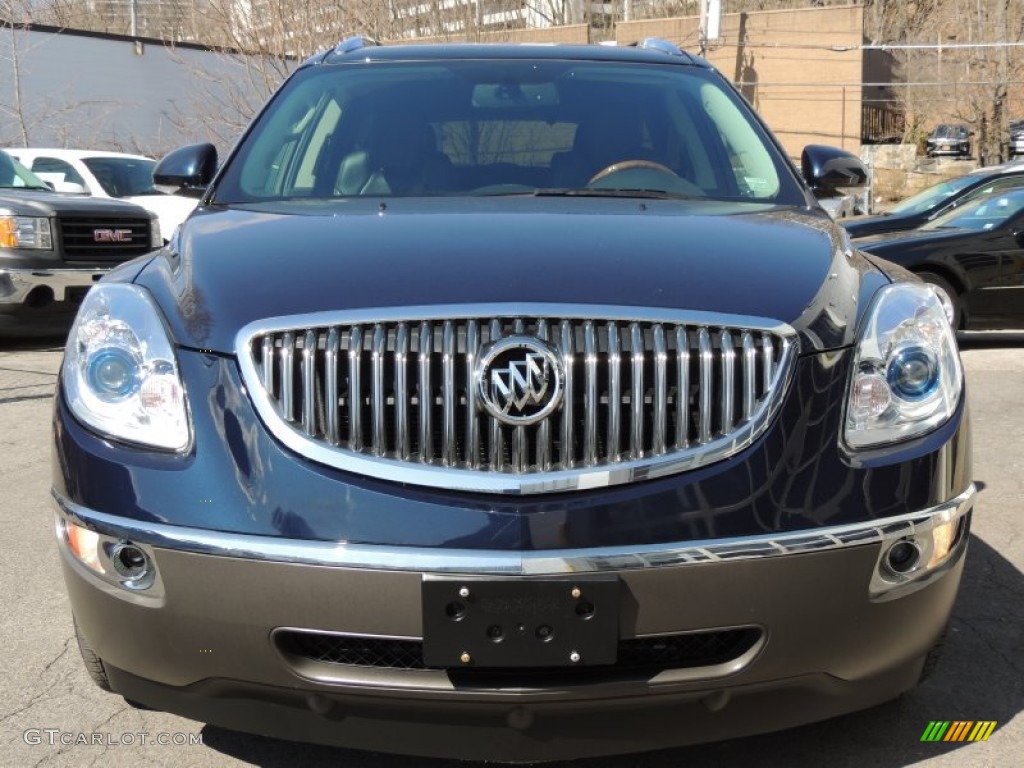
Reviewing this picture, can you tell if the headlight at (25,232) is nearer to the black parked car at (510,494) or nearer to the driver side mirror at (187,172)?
the driver side mirror at (187,172)

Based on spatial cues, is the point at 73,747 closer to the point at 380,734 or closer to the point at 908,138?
the point at 380,734

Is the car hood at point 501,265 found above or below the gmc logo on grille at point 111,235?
above

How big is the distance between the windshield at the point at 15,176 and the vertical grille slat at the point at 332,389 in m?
9.21

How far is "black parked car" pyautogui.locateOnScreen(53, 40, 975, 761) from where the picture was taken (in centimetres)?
209

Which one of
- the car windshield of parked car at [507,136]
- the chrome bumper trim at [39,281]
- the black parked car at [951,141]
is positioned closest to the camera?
the car windshield of parked car at [507,136]

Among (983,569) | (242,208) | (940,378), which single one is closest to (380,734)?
(940,378)

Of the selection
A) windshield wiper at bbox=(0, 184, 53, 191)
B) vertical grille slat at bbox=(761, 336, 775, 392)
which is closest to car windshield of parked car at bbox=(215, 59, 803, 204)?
vertical grille slat at bbox=(761, 336, 775, 392)

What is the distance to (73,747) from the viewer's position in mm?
2717

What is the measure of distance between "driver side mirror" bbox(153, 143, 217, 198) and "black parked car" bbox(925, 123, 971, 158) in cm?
2758

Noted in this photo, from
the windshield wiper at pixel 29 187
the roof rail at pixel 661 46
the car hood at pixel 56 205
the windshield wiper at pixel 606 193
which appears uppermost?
the roof rail at pixel 661 46

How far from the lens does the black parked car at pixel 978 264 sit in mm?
9133

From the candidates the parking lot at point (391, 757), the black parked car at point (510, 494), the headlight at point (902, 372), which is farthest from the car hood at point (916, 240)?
the black parked car at point (510, 494)

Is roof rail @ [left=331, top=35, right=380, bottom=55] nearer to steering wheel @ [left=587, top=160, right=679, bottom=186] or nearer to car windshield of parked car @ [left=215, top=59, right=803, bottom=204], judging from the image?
car windshield of parked car @ [left=215, top=59, right=803, bottom=204]

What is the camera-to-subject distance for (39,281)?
8.98 meters
